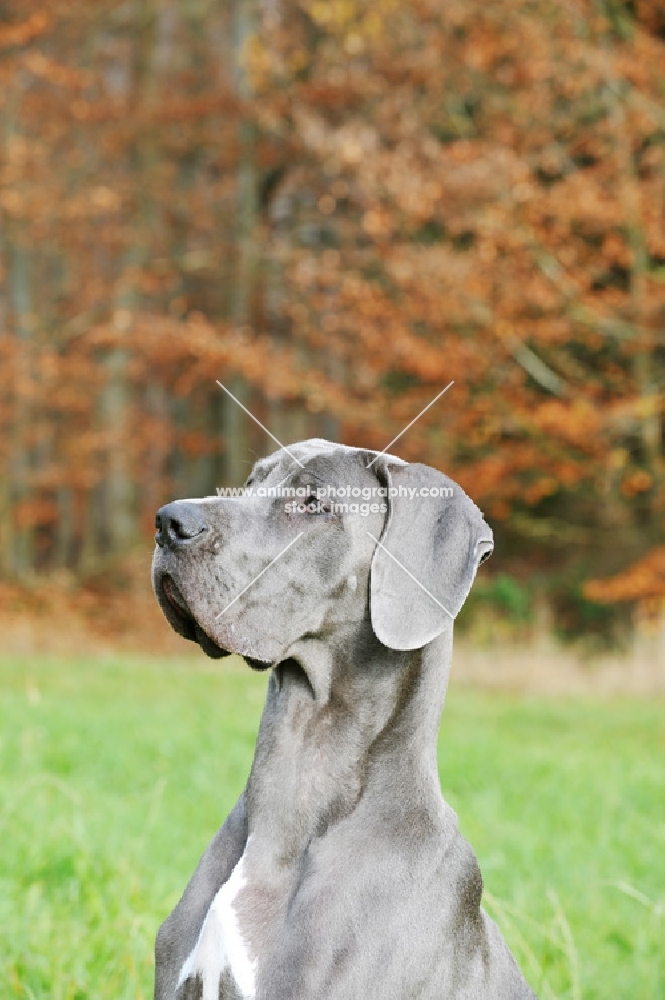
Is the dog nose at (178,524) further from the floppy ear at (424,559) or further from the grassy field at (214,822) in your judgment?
the grassy field at (214,822)

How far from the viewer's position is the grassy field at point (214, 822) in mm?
3783

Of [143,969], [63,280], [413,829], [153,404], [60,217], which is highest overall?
[413,829]

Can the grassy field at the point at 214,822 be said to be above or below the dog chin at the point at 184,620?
below

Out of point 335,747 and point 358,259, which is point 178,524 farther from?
point 358,259

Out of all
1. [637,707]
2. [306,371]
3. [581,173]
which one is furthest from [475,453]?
[637,707]

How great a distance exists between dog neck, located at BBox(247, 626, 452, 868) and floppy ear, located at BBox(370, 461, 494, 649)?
140 millimetres

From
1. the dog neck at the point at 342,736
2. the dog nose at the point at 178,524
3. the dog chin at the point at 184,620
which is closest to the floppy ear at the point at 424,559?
the dog neck at the point at 342,736

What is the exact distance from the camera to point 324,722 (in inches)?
109

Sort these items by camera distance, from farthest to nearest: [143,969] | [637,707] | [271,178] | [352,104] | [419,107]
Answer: [271,178]
[352,104]
[419,107]
[637,707]
[143,969]

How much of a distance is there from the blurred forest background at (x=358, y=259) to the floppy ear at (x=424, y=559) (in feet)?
20.9

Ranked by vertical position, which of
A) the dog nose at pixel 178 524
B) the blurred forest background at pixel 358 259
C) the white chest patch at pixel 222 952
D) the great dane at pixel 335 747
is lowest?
the blurred forest background at pixel 358 259

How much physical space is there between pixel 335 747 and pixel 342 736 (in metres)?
0.03

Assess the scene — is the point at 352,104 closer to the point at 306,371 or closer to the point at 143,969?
the point at 306,371

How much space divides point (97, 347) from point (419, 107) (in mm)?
7497
